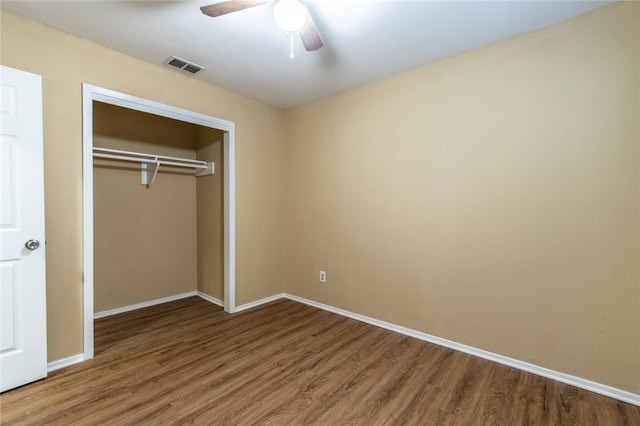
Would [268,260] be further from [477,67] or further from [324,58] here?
[477,67]

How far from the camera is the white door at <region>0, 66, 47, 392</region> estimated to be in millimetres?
1817

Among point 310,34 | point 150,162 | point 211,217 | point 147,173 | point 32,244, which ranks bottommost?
point 32,244

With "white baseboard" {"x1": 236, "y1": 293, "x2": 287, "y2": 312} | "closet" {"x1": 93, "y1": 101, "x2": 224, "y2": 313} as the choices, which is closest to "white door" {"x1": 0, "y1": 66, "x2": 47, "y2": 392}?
"closet" {"x1": 93, "y1": 101, "x2": 224, "y2": 313}

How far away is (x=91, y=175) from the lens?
2268 millimetres

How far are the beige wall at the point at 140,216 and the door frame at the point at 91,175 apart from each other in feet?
3.08

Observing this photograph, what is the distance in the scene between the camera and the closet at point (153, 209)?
10.5ft

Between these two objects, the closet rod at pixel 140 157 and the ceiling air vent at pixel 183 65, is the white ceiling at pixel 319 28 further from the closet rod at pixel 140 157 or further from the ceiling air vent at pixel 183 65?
the closet rod at pixel 140 157

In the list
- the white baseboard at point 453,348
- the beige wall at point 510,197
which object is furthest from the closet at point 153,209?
the beige wall at point 510,197

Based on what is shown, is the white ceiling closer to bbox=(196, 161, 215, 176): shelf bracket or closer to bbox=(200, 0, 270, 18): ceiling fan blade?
bbox=(200, 0, 270, 18): ceiling fan blade

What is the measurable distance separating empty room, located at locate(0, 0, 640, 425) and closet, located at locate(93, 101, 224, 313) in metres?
0.06

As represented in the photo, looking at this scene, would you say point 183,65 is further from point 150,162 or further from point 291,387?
point 291,387

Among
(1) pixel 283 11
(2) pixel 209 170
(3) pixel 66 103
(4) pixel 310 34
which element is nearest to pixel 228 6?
(1) pixel 283 11

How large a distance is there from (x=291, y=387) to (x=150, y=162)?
284 cm

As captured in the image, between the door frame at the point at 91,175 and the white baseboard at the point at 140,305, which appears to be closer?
the door frame at the point at 91,175
